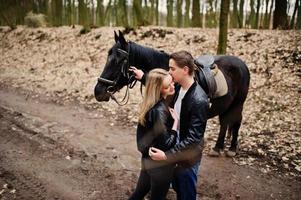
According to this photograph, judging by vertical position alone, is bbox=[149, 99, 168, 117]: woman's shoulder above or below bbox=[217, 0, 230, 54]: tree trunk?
below

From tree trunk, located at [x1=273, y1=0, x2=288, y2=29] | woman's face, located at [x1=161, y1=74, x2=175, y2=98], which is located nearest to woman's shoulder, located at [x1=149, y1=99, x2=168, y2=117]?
woman's face, located at [x1=161, y1=74, x2=175, y2=98]

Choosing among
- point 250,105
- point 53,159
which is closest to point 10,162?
point 53,159

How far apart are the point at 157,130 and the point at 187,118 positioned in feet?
1.16

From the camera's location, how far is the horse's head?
443 cm

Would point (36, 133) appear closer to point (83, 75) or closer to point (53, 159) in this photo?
point (53, 159)

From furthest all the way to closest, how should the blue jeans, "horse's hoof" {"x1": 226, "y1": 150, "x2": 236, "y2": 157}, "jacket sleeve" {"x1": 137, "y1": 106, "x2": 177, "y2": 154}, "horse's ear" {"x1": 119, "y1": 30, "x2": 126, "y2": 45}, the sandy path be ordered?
"horse's hoof" {"x1": 226, "y1": 150, "x2": 236, "y2": 157}
the sandy path
"horse's ear" {"x1": 119, "y1": 30, "x2": 126, "y2": 45}
the blue jeans
"jacket sleeve" {"x1": 137, "y1": 106, "x2": 177, "y2": 154}

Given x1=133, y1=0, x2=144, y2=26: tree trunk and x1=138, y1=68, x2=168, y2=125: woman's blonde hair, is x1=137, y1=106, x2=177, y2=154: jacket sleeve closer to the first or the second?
x1=138, y1=68, x2=168, y2=125: woman's blonde hair

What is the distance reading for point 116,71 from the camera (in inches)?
177

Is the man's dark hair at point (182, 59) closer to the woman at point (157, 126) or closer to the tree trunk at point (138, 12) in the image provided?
the woman at point (157, 126)

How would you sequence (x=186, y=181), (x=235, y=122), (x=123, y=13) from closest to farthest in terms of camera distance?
(x=186, y=181) < (x=235, y=122) < (x=123, y=13)

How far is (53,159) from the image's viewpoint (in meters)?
5.53

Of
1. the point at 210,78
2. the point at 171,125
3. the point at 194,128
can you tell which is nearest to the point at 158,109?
the point at 171,125

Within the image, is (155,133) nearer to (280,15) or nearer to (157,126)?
(157,126)

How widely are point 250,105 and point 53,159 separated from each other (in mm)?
5264
